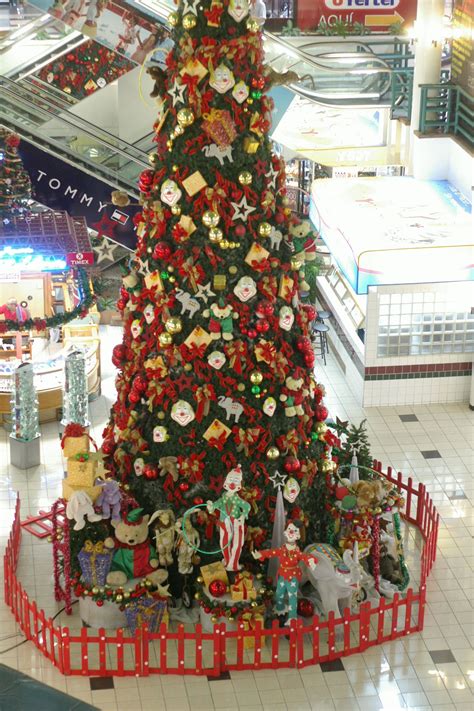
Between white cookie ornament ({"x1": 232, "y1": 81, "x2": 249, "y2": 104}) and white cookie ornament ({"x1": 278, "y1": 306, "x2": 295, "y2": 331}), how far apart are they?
1.89m

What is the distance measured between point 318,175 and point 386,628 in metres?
13.1

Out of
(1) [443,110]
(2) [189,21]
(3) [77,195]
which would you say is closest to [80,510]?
(2) [189,21]

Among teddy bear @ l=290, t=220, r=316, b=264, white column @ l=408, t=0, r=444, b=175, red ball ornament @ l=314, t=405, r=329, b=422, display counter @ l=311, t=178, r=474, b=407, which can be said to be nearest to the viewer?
teddy bear @ l=290, t=220, r=316, b=264

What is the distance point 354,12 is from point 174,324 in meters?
14.3

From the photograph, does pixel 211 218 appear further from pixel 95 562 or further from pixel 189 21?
pixel 95 562

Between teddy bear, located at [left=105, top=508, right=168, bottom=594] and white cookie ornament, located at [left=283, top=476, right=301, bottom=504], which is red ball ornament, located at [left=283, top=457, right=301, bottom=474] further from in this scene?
teddy bear, located at [left=105, top=508, right=168, bottom=594]

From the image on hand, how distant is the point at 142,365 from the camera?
11656mm

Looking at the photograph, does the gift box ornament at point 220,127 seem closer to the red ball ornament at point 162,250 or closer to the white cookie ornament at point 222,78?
the white cookie ornament at point 222,78

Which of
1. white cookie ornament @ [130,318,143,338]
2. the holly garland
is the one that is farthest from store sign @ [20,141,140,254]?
white cookie ornament @ [130,318,143,338]

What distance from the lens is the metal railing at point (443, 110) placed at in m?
18.4

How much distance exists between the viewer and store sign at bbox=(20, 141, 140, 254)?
1786cm

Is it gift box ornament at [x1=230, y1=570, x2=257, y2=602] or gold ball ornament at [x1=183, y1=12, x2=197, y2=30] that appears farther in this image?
gift box ornament at [x1=230, y1=570, x2=257, y2=602]

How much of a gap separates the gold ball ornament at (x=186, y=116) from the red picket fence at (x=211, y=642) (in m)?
4.28

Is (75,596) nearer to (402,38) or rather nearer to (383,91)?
(383,91)
